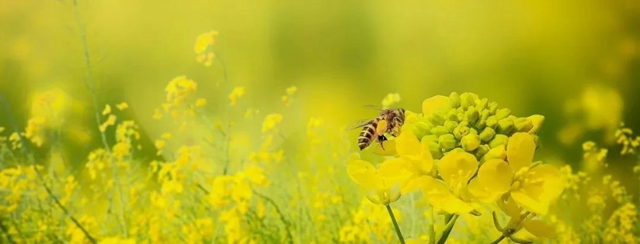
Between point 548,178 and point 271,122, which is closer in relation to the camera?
point 548,178

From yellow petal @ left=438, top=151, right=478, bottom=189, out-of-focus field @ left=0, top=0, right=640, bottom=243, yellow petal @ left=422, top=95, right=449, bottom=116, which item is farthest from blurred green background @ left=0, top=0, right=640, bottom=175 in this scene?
yellow petal @ left=438, top=151, right=478, bottom=189

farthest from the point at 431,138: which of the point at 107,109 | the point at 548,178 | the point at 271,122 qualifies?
the point at 107,109

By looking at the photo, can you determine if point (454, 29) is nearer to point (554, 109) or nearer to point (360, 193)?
point (554, 109)

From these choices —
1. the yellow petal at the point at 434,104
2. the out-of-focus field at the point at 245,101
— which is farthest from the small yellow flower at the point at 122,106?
the yellow petal at the point at 434,104

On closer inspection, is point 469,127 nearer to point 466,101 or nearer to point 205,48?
point 466,101

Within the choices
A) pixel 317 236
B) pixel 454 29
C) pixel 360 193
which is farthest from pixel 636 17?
Answer: pixel 317 236

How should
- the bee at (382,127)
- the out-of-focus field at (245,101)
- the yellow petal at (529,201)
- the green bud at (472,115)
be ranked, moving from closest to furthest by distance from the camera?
the yellow petal at (529,201)
the green bud at (472,115)
the bee at (382,127)
the out-of-focus field at (245,101)

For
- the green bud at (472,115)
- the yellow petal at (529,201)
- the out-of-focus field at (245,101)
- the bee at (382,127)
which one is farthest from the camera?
the out-of-focus field at (245,101)

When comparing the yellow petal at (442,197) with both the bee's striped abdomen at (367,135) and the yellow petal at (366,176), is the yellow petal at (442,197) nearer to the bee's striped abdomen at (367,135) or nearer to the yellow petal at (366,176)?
the yellow petal at (366,176)
